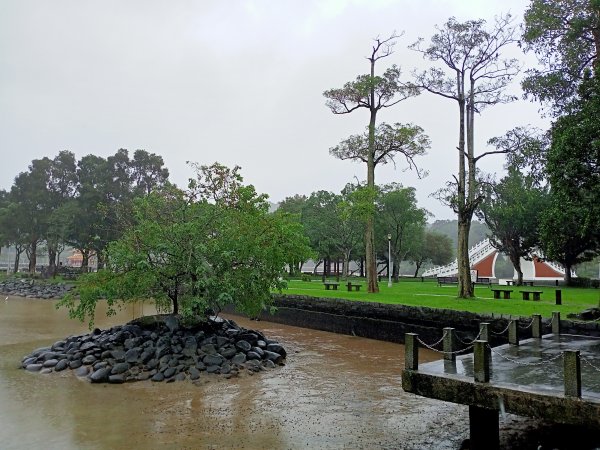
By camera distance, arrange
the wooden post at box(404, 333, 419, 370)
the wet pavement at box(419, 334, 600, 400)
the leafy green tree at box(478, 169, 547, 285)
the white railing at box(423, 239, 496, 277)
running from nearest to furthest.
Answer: the wet pavement at box(419, 334, 600, 400)
the wooden post at box(404, 333, 419, 370)
the leafy green tree at box(478, 169, 547, 285)
the white railing at box(423, 239, 496, 277)

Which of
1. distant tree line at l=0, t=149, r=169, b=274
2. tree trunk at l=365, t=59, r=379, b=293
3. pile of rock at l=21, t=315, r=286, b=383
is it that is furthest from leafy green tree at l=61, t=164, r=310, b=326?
distant tree line at l=0, t=149, r=169, b=274

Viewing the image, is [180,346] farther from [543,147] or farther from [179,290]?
[543,147]

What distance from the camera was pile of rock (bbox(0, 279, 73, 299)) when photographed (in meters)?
38.8

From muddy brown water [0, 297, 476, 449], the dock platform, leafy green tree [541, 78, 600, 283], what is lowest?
muddy brown water [0, 297, 476, 449]

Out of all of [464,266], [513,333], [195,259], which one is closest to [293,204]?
[464,266]

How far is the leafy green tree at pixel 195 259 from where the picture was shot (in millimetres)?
14219

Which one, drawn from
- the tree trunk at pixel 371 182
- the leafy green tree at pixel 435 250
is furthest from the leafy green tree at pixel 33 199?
the leafy green tree at pixel 435 250

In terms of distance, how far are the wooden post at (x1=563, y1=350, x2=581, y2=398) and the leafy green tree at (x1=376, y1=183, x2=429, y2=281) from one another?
35216 millimetres

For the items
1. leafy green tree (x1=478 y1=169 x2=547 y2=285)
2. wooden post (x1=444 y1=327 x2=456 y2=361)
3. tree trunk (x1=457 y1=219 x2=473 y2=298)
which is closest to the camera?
wooden post (x1=444 y1=327 x2=456 y2=361)

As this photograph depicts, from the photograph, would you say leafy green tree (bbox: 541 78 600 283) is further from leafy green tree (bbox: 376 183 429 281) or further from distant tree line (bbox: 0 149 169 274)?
distant tree line (bbox: 0 149 169 274)

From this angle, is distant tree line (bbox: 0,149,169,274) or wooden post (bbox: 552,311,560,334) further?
distant tree line (bbox: 0,149,169,274)

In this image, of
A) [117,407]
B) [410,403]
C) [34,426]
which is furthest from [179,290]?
[410,403]

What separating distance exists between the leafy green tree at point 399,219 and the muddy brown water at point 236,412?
96.6ft

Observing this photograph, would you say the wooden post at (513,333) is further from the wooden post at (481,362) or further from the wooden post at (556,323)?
the wooden post at (481,362)
